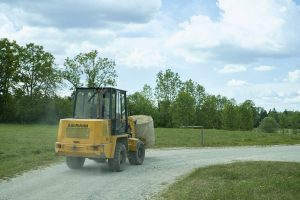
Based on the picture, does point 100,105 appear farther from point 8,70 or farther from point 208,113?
point 208,113

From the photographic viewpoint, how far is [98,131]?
17.0 meters

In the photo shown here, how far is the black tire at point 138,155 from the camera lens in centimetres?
1973

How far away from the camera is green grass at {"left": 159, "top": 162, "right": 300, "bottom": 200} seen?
1230 cm

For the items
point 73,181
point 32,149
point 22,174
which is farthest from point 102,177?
point 32,149

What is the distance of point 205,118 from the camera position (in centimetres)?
10331

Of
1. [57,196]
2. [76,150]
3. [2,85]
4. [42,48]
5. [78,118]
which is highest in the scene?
[42,48]

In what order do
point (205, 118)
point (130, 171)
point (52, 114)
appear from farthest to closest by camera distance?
point (205, 118) < point (52, 114) < point (130, 171)

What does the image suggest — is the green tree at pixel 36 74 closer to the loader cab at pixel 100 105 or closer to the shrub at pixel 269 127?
the shrub at pixel 269 127

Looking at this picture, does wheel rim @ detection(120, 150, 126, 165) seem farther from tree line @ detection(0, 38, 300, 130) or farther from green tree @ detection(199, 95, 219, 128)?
green tree @ detection(199, 95, 219, 128)

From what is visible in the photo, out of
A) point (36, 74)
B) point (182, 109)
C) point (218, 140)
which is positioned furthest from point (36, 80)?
point (218, 140)

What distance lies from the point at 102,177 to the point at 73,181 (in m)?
1.29

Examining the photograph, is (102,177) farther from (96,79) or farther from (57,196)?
(96,79)

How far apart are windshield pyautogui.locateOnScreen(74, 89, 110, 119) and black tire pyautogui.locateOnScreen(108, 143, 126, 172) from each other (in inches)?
47.8

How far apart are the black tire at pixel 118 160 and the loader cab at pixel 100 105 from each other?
55 centimetres
